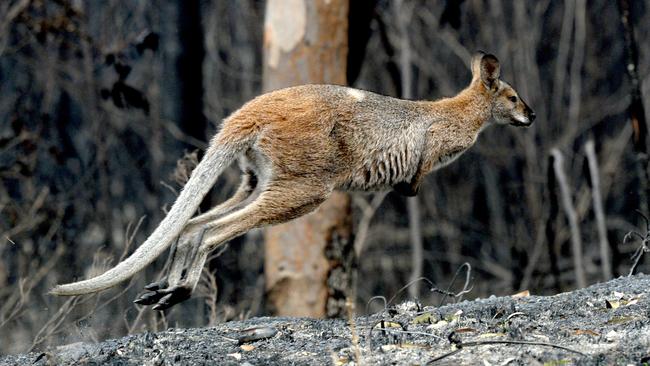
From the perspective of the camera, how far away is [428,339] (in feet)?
20.9

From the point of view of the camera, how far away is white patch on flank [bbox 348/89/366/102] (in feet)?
27.3

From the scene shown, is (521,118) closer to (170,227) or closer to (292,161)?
(292,161)

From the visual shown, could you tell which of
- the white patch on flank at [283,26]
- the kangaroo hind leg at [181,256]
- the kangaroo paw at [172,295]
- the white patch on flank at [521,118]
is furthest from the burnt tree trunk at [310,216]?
the kangaroo paw at [172,295]

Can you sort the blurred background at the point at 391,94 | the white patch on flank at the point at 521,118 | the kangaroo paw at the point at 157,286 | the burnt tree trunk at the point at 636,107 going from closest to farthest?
the kangaroo paw at the point at 157,286 < the white patch on flank at the point at 521,118 < the burnt tree trunk at the point at 636,107 < the blurred background at the point at 391,94

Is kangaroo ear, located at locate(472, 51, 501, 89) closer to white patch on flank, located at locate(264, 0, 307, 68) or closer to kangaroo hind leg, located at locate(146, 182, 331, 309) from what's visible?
kangaroo hind leg, located at locate(146, 182, 331, 309)

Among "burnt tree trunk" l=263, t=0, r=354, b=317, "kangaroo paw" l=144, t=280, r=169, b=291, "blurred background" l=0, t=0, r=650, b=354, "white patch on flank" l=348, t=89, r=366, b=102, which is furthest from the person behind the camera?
"blurred background" l=0, t=0, r=650, b=354

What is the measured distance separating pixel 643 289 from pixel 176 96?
797 cm

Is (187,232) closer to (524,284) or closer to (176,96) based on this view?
(176,96)

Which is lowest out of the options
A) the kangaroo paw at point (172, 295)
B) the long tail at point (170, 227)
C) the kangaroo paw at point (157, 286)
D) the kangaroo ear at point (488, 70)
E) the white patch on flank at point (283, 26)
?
the kangaroo paw at point (172, 295)

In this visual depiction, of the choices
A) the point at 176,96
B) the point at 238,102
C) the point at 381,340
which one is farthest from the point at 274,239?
the point at 238,102

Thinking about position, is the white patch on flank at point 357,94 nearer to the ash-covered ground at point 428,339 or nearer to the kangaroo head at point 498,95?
the kangaroo head at point 498,95

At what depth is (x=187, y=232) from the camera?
7500mm

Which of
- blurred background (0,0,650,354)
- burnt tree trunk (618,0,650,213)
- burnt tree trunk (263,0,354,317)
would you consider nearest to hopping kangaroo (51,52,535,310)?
burnt tree trunk (618,0,650,213)

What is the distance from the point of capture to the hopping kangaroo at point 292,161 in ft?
23.6
